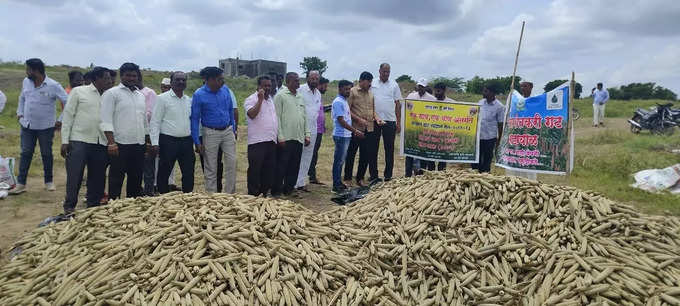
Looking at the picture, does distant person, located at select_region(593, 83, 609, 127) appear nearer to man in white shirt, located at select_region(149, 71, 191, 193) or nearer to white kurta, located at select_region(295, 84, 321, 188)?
white kurta, located at select_region(295, 84, 321, 188)

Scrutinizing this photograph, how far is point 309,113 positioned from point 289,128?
0.78 m

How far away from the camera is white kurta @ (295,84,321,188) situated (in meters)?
7.88

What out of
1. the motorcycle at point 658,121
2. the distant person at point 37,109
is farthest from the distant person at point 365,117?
the motorcycle at point 658,121

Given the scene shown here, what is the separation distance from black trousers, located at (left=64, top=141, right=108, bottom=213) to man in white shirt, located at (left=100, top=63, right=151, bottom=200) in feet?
0.45

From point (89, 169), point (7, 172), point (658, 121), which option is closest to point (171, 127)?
point (89, 169)

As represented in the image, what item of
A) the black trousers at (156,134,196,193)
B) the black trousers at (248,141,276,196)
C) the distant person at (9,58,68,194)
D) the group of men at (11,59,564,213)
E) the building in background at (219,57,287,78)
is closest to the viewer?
the group of men at (11,59,564,213)

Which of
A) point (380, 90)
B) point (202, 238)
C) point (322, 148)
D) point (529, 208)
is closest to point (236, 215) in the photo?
point (202, 238)

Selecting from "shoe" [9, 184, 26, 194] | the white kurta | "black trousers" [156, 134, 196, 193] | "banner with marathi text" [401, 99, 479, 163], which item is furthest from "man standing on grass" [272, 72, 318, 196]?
"shoe" [9, 184, 26, 194]

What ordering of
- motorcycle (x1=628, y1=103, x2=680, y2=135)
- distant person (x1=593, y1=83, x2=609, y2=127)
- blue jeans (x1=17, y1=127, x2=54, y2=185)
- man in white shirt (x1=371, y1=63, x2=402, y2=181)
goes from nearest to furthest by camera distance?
blue jeans (x1=17, y1=127, x2=54, y2=185), man in white shirt (x1=371, y1=63, x2=402, y2=181), motorcycle (x1=628, y1=103, x2=680, y2=135), distant person (x1=593, y1=83, x2=609, y2=127)

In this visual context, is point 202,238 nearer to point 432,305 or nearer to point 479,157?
point 432,305

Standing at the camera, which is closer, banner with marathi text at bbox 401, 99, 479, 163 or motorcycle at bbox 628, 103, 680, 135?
banner with marathi text at bbox 401, 99, 479, 163

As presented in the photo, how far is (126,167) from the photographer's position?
19.9ft

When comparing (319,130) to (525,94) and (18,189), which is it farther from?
(18,189)

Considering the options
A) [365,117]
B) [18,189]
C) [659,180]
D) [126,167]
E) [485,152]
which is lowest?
[18,189]
